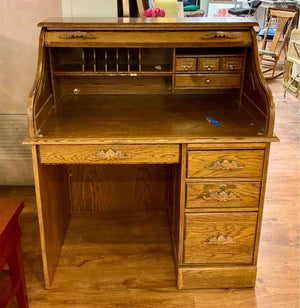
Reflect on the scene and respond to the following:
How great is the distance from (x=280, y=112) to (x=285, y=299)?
3.37 meters

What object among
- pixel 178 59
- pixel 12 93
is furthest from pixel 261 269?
pixel 12 93

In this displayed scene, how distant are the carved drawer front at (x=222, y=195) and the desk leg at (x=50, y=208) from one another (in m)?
0.67

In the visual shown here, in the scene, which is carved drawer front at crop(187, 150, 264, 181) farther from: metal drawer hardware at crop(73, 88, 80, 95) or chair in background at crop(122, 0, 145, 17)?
chair in background at crop(122, 0, 145, 17)

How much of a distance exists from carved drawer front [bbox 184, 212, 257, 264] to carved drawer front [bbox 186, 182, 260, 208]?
0.05 m

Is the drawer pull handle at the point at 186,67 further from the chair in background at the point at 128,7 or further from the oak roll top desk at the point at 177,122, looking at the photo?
the chair in background at the point at 128,7

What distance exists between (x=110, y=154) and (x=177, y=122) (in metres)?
0.37

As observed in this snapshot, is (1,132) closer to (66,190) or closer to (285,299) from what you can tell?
(66,190)

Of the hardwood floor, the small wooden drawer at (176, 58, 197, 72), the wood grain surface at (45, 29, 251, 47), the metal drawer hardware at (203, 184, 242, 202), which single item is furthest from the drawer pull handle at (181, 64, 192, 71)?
the hardwood floor

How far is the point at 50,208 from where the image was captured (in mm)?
2033

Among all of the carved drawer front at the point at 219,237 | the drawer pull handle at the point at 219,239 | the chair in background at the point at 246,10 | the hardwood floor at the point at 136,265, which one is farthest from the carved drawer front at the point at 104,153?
the chair in background at the point at 246,10

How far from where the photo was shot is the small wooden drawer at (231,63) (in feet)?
6.98

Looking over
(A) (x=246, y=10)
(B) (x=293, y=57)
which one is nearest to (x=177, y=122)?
(B) (x=293, y=57)

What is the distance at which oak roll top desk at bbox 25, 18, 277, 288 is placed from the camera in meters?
1.76

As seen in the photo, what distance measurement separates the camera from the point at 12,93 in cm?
276
